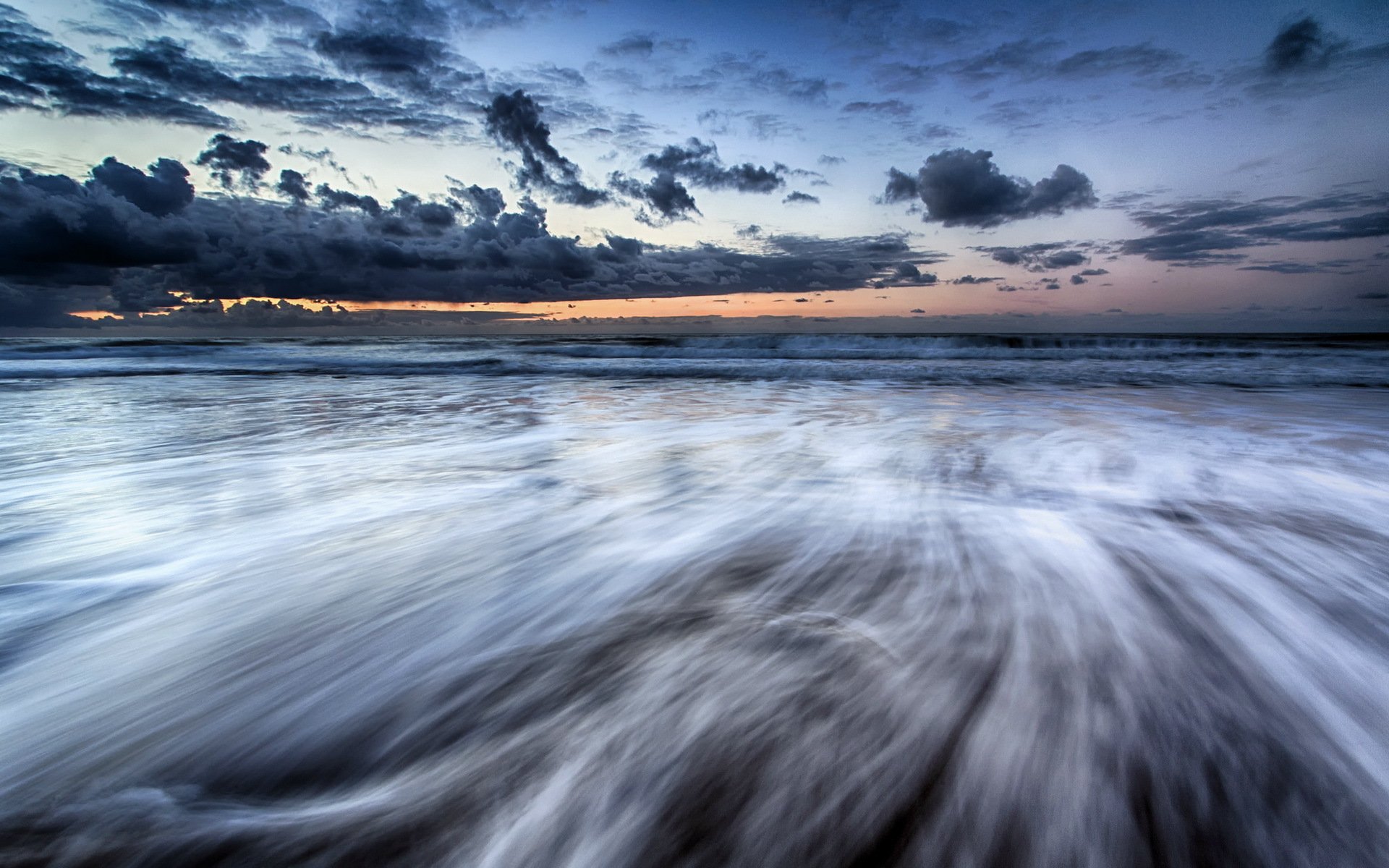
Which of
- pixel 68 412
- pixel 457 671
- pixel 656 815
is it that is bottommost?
pixel 68 412

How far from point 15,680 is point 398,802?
3.91 feet

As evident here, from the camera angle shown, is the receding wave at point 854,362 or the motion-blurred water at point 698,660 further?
the receding wave at point 854,362

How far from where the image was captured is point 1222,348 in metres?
21.5

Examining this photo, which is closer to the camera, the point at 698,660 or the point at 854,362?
the point at 698,660

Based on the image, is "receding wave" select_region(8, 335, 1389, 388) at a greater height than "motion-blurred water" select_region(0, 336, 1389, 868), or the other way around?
"motion-blurred water" select_region(0, 336, 1389, 868)

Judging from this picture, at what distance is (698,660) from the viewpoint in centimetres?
152

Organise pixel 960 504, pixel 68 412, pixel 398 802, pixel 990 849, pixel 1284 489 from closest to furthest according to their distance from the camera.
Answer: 1. pixel 990 849
2. pixel 398 802
3. pixel 960 504
4. pixel 1284 489
5. pixel 68 412

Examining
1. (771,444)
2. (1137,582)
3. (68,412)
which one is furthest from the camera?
(68,412)

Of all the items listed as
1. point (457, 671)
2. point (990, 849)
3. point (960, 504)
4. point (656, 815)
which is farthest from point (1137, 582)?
point (457, 671)

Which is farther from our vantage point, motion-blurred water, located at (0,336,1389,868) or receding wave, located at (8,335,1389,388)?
receding wave, located at (8,335,1389,388)

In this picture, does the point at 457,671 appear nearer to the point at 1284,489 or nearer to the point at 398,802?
the point at 398,802

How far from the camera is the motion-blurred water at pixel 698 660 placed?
99cm

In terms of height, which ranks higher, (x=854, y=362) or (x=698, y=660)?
(x=698, y=660)

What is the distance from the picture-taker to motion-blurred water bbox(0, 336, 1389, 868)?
992 millimetres
